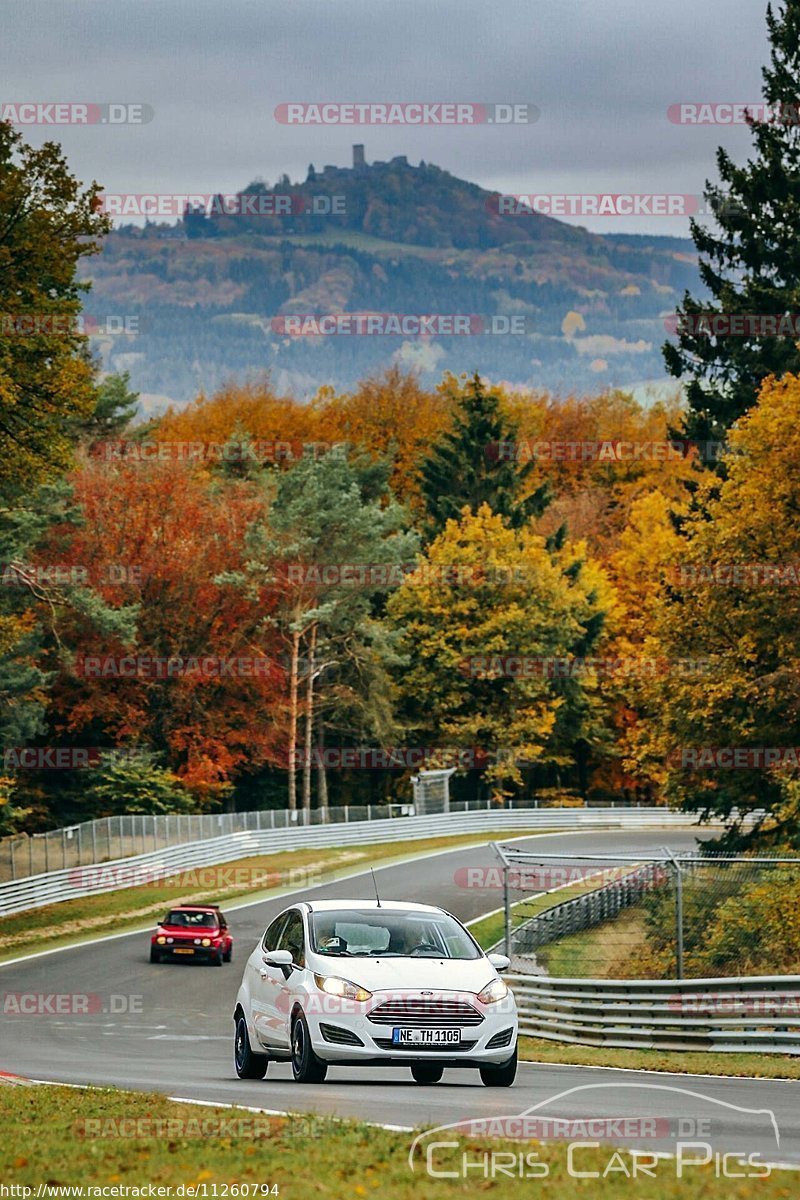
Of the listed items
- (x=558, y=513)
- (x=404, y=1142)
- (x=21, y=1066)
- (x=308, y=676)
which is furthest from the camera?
(x=558, y=513)

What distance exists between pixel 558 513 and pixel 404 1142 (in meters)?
91.9

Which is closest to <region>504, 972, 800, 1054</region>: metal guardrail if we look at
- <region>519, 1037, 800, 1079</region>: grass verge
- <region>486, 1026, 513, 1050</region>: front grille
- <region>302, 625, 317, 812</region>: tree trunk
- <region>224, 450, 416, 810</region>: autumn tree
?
<region>519, 1037, 800, 1079</region>: grass verge

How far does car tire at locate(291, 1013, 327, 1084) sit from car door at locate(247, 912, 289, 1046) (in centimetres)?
39

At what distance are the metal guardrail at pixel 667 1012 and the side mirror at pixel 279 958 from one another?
632 centimetres

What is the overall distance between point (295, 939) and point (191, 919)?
25.1m

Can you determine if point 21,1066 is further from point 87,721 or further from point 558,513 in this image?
point 558,513

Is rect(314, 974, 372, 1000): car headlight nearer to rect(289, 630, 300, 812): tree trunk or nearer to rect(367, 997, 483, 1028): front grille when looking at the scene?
rect(367, 997, 483, 1028): front grille

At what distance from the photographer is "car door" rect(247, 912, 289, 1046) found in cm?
1619

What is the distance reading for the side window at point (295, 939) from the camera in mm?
16047

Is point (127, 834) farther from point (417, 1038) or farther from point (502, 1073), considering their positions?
point (417, 1038)

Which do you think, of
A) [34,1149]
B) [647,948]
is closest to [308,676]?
[647,948]

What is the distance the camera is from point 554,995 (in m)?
25.7

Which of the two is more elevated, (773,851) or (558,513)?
(558,513)

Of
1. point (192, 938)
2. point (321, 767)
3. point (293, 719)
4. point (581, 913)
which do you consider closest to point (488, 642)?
point (321, 767)
